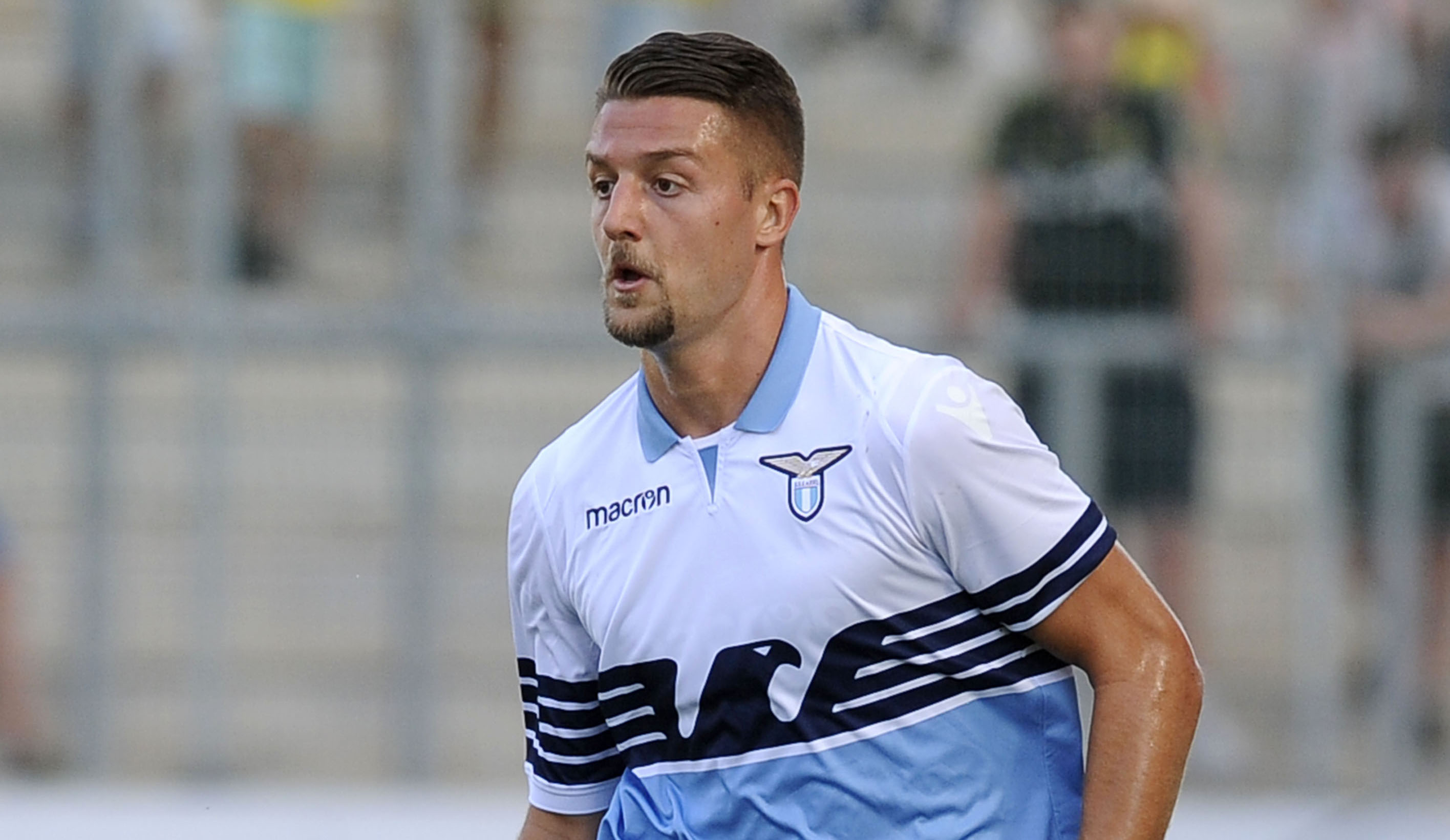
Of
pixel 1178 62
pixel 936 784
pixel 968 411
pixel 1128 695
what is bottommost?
pixel 936 784

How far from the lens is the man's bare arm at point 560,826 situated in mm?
3158

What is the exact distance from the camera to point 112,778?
6664 mm

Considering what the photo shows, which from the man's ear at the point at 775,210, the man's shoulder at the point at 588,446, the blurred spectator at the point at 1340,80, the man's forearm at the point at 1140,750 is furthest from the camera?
the blurred spectator at the point at 1340,80

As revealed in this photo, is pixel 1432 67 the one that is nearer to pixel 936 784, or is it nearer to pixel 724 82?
pixel 724 82

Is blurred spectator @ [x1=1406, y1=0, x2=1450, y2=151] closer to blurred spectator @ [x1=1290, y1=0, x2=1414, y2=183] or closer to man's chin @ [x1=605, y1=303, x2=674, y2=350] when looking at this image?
blurred spectator @ [x1=1290, y1=0, x2=1414, y2=183]

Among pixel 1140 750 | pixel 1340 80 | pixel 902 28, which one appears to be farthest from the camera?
pixel 902 28

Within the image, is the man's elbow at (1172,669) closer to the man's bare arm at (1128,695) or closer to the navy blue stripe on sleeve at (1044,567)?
the man's bare arm at (1128,695)

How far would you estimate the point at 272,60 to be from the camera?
677 cm

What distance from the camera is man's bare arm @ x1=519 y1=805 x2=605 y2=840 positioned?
316 cm

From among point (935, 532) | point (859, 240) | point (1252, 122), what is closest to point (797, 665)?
point (935, 532)

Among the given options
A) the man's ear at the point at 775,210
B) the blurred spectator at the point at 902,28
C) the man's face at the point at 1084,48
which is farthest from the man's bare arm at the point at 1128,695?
the blurred spectator at the point at 902,28

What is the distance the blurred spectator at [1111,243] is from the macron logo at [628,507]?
389 cm

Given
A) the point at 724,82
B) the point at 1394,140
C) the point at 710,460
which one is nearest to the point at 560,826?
the point at 710,460

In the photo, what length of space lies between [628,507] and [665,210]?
409 mm
